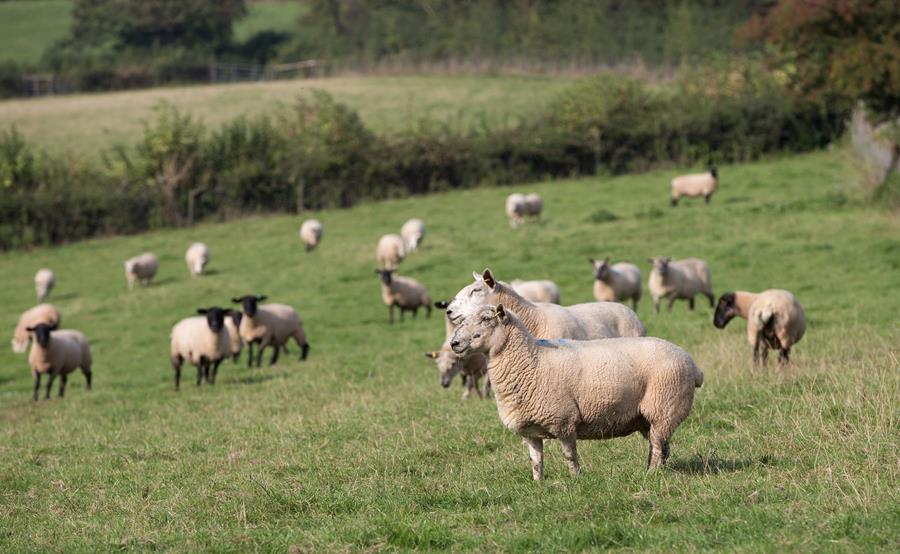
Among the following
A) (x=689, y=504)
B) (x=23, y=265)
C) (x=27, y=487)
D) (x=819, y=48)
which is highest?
(x=819, y=48)

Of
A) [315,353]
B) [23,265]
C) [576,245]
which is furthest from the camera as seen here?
[23,265]

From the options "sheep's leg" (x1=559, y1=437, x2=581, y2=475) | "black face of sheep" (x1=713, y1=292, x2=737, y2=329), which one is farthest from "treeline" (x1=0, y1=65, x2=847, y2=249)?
"sheep's leg" (x1=559, y1=437, x2=581, y2=475)

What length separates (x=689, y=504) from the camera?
808 cm

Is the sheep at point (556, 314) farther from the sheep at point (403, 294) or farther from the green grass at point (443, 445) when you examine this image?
the sheep at point (403, 294)

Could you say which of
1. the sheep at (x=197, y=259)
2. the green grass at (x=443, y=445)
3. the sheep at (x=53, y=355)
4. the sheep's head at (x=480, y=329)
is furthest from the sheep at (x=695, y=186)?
the sheep's head at (x=480, y=329)

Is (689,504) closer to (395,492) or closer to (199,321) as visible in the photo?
(395,492)

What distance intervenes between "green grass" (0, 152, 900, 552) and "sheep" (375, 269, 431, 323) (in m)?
0.61

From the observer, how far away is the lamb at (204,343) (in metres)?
21.4

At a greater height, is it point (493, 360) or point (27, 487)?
point (493, 360)

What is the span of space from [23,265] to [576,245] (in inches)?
860

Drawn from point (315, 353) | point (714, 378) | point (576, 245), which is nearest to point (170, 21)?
point (576, 245)

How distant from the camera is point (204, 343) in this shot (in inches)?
850

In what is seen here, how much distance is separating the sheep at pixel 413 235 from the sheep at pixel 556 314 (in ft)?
78.9

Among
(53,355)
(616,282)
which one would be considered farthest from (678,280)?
(53,355)
